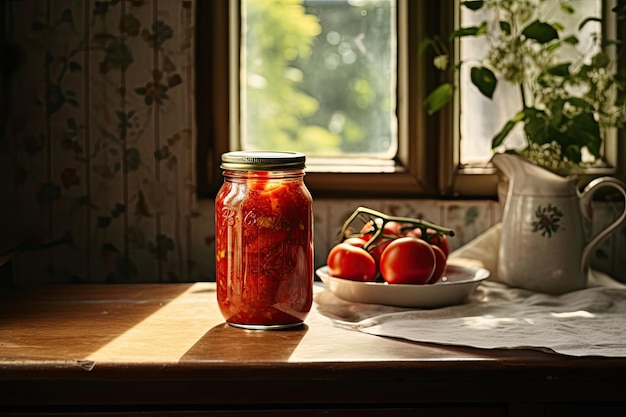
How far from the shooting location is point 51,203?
6.21 ft

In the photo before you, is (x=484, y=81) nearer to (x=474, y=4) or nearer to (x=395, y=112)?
(x=474, y=4)

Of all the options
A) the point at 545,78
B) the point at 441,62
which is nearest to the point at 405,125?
the point at 441,62

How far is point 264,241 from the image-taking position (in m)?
1.35

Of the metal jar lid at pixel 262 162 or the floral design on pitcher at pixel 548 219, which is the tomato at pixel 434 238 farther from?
the metal jar lid at pixel 262 162

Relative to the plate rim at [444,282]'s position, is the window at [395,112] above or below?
above

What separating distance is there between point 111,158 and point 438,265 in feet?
2.38

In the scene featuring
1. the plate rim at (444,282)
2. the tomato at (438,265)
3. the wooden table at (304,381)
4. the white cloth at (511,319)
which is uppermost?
the tomato at (438,265)

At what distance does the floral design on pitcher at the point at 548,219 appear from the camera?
166 cm

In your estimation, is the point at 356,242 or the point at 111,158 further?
the point at 111,158

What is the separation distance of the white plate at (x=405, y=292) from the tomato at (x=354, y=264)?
15mm

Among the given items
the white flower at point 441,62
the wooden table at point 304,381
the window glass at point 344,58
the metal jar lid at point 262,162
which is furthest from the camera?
the window glass at point 344,58

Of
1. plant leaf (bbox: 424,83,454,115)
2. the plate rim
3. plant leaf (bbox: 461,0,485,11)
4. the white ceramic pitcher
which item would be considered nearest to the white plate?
the plate rim

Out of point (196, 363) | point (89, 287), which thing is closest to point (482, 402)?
point (196, 363)

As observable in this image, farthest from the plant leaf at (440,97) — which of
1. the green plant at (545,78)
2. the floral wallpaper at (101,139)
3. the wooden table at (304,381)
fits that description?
the wooden table at (304,381)
